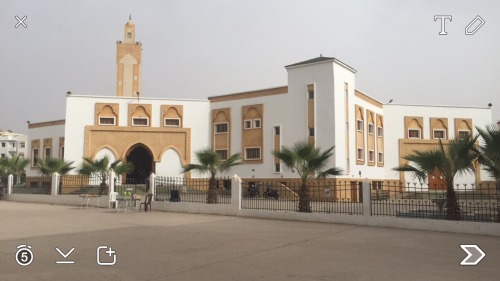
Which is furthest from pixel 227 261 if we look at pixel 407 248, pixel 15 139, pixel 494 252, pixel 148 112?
pixel 15 139

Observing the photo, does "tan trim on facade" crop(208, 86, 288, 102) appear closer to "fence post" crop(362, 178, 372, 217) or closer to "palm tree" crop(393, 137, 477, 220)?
"fence post" crop(362, 178, 372, 217)

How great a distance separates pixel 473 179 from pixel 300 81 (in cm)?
1908

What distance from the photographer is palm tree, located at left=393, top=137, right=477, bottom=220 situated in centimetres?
1210

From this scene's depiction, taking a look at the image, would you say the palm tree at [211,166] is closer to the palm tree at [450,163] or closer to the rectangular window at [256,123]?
the palm tree at [450,163]

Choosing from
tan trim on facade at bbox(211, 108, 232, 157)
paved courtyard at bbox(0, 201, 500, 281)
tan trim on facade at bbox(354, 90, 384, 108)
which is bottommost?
paved courtyard at bbox(0, 201, 500, 281)

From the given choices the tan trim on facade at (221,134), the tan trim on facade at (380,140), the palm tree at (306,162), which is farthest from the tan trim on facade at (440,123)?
the palm tree at (306,162)

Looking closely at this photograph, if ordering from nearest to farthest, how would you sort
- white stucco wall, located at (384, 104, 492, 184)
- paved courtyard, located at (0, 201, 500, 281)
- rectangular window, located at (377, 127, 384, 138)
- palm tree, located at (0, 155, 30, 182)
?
1. paved courtyard, located at (0, 201, 500, 281)
2. palm tree, located at (0, 155, 30, 182)
3. rectangular window, located at (377, 127, 384, 138)
4. white stucco wall, located at (384, 104, 492, 184)

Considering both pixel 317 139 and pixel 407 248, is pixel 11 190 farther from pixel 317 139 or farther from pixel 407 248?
pixel 407 248

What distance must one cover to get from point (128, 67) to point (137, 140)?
44.2ft

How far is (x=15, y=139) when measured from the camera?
261 ft

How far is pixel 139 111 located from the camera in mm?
37094

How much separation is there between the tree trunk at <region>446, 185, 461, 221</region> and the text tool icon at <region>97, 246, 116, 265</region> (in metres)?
9.56

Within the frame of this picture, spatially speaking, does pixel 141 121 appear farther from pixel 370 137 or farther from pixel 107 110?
pixel 370 137

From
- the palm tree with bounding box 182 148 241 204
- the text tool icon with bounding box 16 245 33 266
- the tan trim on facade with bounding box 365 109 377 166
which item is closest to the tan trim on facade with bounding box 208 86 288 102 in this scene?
the tan trim on facade with bounding box 365 109 377 166
